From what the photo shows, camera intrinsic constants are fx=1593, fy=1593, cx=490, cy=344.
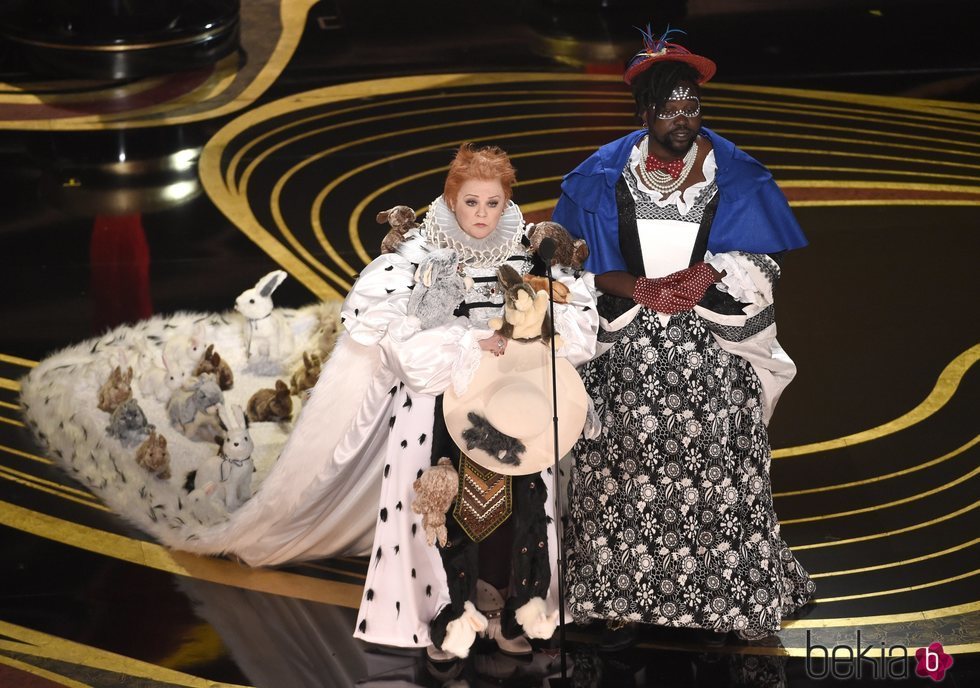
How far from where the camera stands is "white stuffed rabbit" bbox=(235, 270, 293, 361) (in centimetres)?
695

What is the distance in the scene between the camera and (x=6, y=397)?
6.93m

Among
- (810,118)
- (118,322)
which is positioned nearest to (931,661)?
(118,322)

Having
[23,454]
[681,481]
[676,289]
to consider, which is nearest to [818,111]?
[676,289]

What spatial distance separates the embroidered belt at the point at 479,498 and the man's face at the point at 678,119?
1.20 m

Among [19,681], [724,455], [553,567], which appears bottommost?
[19,681]

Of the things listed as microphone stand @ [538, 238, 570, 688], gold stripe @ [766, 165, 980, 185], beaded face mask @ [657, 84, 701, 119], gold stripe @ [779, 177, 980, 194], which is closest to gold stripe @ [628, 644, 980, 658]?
microphone stand @ [538, 238, 570, 688]

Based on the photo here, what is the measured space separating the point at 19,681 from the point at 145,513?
101 centimetres

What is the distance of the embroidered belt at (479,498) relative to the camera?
5090mm

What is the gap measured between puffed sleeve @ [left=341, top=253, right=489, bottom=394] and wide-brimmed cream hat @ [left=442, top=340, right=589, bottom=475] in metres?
0.06

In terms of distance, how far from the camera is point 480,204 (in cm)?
497

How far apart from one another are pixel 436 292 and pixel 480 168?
41 centimetres

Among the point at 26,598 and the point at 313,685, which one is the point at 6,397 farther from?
the point at 313,685

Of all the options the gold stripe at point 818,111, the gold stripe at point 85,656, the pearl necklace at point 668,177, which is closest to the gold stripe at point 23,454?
the gold stripe at point 85,656

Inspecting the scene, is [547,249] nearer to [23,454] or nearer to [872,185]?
[23,454]
